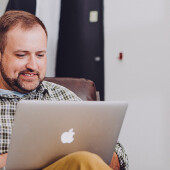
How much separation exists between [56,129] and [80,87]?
0.71 metres

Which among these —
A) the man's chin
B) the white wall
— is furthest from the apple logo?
the white wall

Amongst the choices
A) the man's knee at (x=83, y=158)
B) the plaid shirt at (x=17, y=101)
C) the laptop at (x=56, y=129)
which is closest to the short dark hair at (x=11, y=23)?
the plaid shirt at (x=17, y=101)

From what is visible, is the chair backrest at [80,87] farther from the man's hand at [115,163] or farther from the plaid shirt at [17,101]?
the man's hand at [115,163]

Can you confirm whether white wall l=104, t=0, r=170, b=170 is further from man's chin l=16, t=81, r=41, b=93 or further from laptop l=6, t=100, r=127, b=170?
laptop l=6, t=100, r=127, b=170

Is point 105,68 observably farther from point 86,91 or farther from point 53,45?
point 86,91

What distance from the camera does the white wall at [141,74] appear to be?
2.04 meters

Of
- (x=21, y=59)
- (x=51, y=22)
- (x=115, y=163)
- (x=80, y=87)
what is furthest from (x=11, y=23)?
(x=51, y=22)

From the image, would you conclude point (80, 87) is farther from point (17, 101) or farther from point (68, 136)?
point (68, 136)

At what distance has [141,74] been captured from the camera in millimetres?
2094

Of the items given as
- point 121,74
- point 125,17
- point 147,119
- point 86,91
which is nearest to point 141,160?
point 147,119

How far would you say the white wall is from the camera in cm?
204

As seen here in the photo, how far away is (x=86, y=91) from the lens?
1.54m

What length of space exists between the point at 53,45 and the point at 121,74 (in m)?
0.58

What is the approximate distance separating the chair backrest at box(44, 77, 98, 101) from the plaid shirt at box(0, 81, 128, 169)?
0.33 feet
